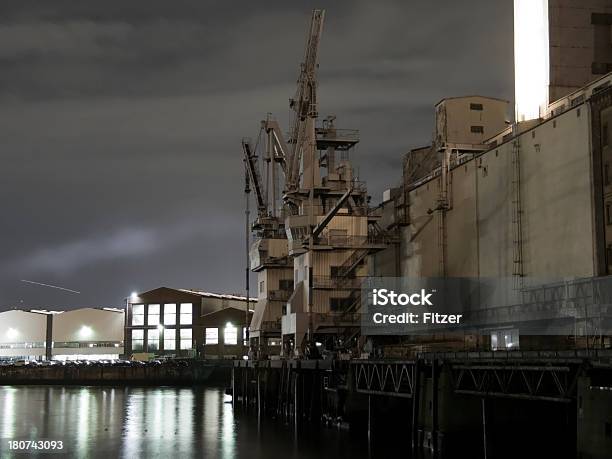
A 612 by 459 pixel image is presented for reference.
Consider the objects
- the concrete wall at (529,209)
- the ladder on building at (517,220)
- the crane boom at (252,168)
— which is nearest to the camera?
the concrete wall at (529,209)

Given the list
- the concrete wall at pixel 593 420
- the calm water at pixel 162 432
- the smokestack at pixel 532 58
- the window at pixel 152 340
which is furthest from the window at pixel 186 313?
the concrete wall at pixel 593 420

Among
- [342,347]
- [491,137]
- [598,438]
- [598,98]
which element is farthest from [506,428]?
[491,137]

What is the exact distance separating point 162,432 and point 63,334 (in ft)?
382

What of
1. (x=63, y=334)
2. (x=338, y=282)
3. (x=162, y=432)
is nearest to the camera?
(x=162, y=432)

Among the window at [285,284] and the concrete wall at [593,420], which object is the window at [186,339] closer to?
the window at [285,284]

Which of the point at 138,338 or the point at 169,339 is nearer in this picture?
the point at 169,339

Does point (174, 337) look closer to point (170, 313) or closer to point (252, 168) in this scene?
point (170, 313)

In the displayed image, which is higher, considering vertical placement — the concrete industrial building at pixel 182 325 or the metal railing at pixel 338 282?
the metal railing at pixel 338 282

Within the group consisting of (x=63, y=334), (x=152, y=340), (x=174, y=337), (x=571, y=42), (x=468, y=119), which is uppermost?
(x=571, y=42)

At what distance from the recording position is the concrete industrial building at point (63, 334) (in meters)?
169

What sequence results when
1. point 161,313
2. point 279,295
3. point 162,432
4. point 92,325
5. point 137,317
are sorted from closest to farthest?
point 162,432 → point 279,295 → point 161,313 → point 137,317 → point 92,325

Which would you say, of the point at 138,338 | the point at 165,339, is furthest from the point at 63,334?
the point at 165,339

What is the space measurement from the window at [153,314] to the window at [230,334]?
463 inches

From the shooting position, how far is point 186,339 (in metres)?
146
